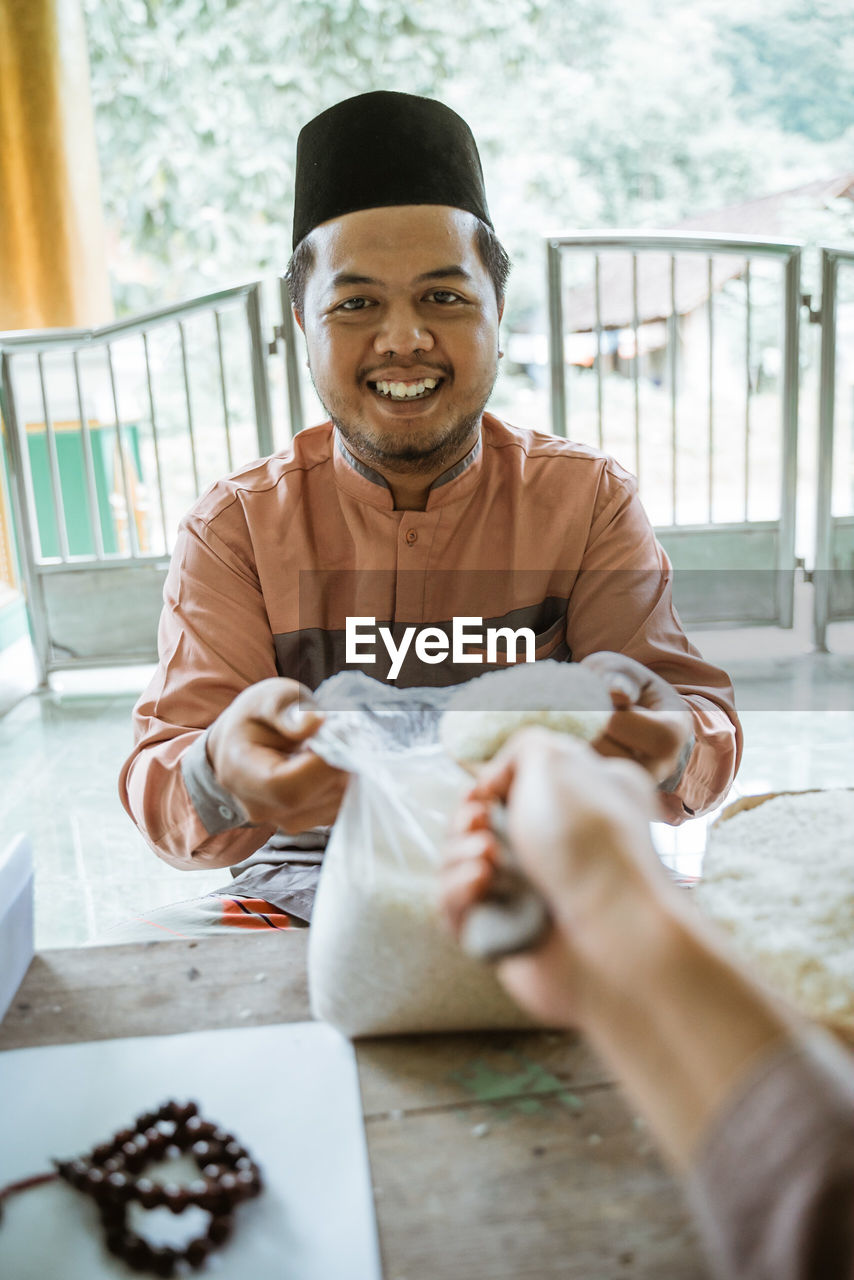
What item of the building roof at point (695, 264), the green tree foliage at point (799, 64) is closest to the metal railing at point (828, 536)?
the building roof at point (695, 264)

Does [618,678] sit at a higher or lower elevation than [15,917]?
higher

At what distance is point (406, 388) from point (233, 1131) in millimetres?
860

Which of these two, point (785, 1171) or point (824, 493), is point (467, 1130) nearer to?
point (785, 1171)

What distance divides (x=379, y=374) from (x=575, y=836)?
35.3 inches

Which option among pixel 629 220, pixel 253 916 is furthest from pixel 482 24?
pixel 253 916

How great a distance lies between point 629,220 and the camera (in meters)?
6.95

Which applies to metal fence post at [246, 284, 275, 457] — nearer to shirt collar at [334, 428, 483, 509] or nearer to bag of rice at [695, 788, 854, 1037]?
shirt collar at [334, 428, 483, 509]

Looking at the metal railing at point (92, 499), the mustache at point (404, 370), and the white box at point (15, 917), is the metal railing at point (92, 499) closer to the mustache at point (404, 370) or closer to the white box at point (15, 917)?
the mustache at point (404, 370)

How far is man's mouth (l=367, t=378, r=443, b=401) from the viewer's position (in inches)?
48.5

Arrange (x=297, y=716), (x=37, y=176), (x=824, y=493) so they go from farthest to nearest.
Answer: (x=37, y=176), (x=824, y=493), (x=297, y=716)

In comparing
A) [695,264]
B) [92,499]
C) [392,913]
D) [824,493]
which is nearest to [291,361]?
[92,499]

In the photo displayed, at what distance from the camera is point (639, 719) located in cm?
76

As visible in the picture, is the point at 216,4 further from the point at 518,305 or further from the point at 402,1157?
the point at 402,1157

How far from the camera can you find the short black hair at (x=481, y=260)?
4.04ft
